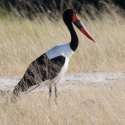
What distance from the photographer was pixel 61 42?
1123cm

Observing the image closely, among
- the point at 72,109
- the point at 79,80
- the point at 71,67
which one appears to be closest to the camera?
the point at 72,109

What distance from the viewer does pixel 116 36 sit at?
11.6 metres

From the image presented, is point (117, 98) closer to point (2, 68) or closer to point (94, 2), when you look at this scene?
point (2, 68)

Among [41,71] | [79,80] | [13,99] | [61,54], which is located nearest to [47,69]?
[41,71]

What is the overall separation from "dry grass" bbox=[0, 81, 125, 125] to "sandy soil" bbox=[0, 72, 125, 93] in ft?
3.04

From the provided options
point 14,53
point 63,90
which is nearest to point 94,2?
point 14,53

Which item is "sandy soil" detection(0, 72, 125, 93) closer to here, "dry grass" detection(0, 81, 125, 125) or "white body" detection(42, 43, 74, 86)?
"white body" detection(42, 43, 74, 86)

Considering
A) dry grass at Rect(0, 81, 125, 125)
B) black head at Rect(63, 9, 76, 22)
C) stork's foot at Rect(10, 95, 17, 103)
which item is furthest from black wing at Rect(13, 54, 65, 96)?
black head at Rect(63, 9, 76, 22)

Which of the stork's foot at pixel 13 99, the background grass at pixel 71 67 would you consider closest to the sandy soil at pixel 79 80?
the background grass at pixel 71 67

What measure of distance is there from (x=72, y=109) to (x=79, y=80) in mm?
2291

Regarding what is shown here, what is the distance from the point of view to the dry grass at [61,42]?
9789 millimetres

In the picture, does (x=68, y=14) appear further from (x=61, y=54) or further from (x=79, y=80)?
(x=79, y=80)

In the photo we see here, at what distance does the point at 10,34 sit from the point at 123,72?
3122 millimetres

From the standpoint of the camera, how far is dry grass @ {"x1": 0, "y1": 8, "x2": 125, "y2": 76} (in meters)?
9.79
